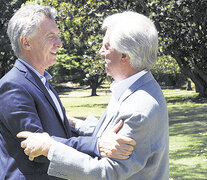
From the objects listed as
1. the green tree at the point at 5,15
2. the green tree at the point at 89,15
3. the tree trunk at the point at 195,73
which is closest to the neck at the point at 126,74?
the green tree at the point at 89,15

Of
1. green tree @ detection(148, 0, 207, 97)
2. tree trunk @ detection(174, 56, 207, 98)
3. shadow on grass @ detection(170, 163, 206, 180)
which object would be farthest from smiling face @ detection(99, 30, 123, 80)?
tree trunk @ detection(174, 56, 207, 98)

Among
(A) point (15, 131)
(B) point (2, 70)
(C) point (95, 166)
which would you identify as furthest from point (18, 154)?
(B) point (2, 70)

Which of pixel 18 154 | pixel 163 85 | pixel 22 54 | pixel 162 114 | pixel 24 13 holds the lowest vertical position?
pixel 163 85

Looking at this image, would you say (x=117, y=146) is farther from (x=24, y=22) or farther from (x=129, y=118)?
(x=24, y=22)

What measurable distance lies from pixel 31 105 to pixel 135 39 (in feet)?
2.62

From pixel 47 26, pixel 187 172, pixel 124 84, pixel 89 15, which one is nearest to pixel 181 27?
pixel 89 15

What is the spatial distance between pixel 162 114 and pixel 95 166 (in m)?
0.52

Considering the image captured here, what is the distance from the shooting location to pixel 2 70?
118ft

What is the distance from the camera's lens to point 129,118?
6.52ft

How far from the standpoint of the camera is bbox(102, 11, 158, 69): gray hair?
2.10m

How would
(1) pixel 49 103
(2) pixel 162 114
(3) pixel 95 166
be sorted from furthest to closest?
(1) pixel 49 103, (2) pixel 162 114, (3) pixel 95 166

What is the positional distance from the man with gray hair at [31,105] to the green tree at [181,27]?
11.5 meters

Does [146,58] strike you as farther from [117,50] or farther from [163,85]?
[163,85]

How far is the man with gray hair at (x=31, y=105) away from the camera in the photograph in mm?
2119
